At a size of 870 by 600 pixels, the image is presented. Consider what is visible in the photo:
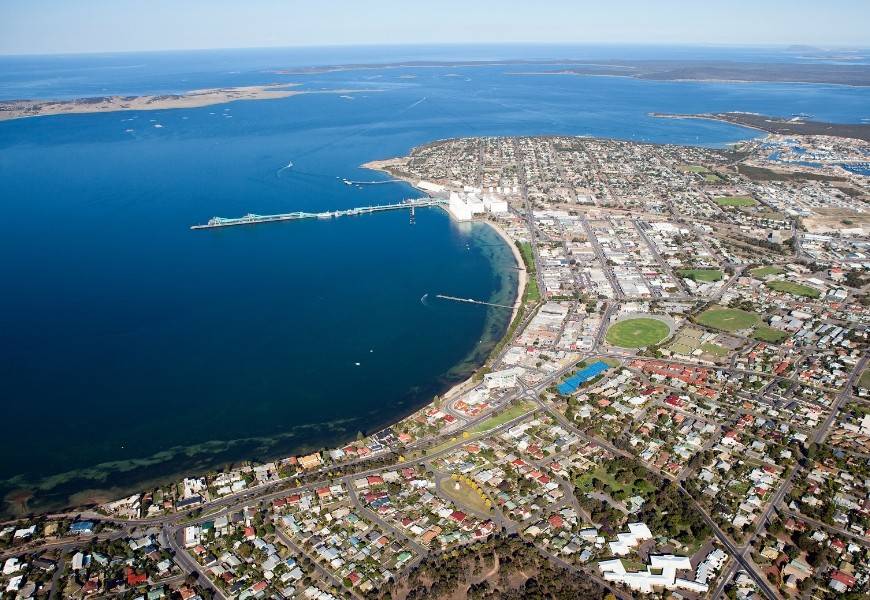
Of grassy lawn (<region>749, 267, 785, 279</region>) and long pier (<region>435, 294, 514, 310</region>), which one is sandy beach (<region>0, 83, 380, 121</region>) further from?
grassy lawn (<region>749, 267, 785, 279</region>)

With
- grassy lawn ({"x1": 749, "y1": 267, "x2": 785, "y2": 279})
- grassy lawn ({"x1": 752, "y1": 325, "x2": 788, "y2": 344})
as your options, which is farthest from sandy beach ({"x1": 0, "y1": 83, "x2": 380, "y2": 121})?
grassy lawn ({"x1": 752, "y1": 325, "x2": 788, "y2": 344})

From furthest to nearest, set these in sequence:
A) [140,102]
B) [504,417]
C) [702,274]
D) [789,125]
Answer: [140,102] < [789,125] < [702,274] < [504,417]

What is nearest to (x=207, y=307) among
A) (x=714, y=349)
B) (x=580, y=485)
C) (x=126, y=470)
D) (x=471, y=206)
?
(x=126, y=470)

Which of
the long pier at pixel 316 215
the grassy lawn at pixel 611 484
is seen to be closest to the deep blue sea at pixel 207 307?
the long pier at pixel 316 215

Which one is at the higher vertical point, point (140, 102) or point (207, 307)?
point (140, 102)

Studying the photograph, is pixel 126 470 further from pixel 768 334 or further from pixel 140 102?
pixel 140 102

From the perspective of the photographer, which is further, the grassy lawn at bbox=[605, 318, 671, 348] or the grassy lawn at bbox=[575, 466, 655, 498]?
the grassy lawn at bbox=[605, 318, 671, 348]
